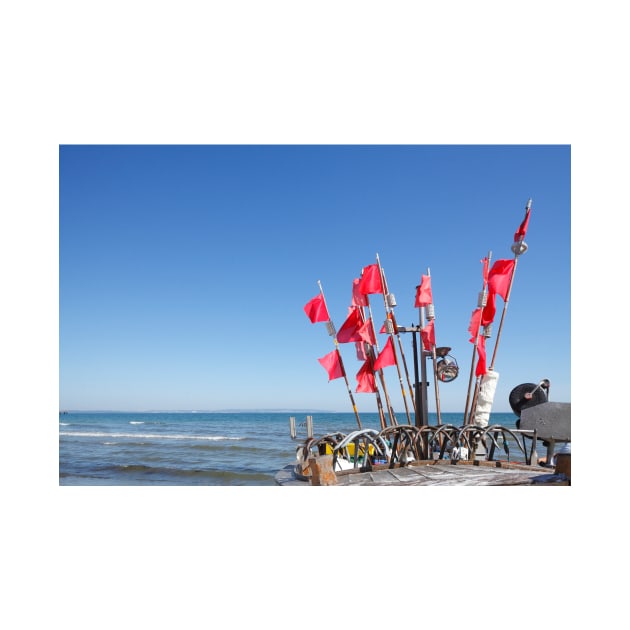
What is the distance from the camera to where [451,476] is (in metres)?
4.71

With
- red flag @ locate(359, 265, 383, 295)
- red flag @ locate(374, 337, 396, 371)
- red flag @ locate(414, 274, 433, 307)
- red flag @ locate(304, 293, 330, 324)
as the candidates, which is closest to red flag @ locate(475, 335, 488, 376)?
red flag @ locate(414, 274, 433, 307)

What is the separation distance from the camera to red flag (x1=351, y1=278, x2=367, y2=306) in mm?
7137

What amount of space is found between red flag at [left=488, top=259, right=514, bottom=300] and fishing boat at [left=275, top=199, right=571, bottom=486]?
0.04 ft

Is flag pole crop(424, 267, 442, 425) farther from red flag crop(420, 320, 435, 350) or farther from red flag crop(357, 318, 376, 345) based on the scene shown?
red flag crop(357, 318, 376, 345)

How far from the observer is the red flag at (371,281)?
6.97 meters

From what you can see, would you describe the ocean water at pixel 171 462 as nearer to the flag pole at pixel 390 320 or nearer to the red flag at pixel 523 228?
the flag pole at pixel 390 320

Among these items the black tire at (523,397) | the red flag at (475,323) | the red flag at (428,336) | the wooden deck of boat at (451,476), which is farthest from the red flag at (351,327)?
the black tire at (523,397)

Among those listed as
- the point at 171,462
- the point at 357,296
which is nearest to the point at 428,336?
the point at 357,296

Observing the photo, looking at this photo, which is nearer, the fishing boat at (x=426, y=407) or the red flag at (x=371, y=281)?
the fishing boat at (x=426, y=407)

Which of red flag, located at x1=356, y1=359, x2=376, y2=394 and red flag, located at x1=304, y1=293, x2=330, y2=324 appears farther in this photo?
red flag, located at x1=304, y1=293, x2=330, y2=324

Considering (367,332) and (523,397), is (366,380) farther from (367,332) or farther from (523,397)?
(523,397)

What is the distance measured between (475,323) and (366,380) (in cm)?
165

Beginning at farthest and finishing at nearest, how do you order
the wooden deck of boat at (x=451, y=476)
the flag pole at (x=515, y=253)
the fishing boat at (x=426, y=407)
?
the flag pole at (x=515, y=253), the fishing boat at (x=426, y=407), the wooden deck of boat at (x=451, y=476)

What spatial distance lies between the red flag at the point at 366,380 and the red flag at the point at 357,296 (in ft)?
2.66
